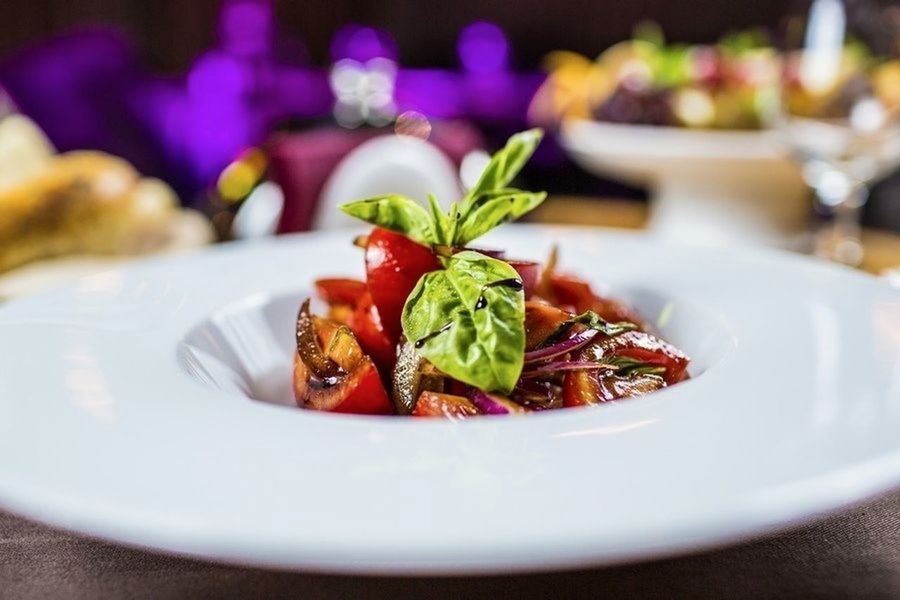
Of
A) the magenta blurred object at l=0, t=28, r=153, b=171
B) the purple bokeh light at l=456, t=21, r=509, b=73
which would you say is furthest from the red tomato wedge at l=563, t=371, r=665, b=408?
the purple bokeh light at l=456, t=21, r=509, b=73

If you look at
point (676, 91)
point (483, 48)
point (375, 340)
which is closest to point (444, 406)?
point (375, 340)

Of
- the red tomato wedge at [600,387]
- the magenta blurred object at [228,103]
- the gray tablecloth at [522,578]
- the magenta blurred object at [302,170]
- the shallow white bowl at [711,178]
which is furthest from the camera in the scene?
the magenta blurred object at [228,103]

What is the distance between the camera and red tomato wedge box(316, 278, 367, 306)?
962mm

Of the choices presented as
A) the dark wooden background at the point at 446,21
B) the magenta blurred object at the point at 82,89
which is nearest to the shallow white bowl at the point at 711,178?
the magenta blurred object at the point at 82,89

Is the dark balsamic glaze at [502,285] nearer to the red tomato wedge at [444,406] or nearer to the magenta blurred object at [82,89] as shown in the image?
the red tomato wedge at [444,406]

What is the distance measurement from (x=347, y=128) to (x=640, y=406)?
185cm

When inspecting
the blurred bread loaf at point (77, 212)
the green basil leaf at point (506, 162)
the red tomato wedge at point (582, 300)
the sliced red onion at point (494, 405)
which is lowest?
the blurred bread loaf at point (77, 212)

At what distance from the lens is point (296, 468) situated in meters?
0.55

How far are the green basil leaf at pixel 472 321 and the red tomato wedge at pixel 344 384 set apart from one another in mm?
76

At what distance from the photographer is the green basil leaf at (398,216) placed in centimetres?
82

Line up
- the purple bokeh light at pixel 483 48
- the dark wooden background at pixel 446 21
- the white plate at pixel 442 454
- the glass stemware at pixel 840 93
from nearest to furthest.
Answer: the white plate at pixel 442 454
the glass stemware at pixel 840 93
the dark wooden background at pixel 446 21
the purple bokeh light at pixel 483 48

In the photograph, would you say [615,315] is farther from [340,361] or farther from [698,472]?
[698,472]

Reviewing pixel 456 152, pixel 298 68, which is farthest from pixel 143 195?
pixel 298 68

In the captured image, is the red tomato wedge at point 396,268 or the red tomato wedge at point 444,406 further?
the red tomato wedge at point 396,268
